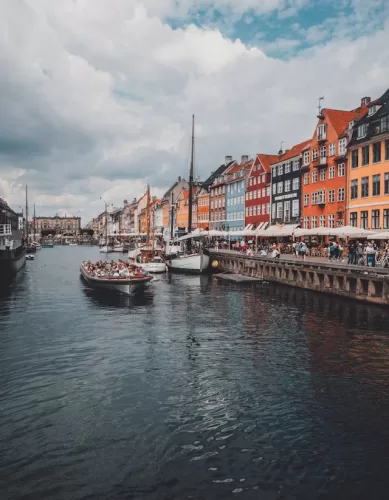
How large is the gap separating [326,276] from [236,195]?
55216 millimetres

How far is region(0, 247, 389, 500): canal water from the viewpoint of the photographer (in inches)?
365

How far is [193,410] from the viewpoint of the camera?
497 inches

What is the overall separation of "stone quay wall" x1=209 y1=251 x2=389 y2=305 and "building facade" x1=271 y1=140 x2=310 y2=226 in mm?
16621

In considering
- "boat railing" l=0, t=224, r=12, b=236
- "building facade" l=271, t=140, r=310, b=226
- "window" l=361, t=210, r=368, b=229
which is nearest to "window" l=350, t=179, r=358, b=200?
"window" l=361, t=210, r=368, b=229

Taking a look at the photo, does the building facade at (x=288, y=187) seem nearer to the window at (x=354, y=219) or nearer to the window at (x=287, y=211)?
the window at (x=287, y=211)

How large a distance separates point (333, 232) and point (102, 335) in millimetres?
23575

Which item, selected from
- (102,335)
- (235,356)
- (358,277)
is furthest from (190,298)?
(235,356)

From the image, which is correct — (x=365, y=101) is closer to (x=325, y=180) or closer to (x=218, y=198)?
(x=325, y=180)

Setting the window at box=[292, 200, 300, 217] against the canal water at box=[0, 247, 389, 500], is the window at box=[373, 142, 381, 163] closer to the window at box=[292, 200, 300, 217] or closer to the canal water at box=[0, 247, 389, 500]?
the window at box=[292, 200, 300, 217]

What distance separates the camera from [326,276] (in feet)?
118

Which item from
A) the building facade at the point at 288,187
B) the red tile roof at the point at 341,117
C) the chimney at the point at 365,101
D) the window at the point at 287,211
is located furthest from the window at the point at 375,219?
the window at the point at 287,211

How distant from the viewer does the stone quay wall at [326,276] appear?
3012 cm

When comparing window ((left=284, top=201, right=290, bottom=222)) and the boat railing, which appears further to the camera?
window ((left=284, top=201, right=290, bottom=222))

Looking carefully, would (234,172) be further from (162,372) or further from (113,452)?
(113,452)
